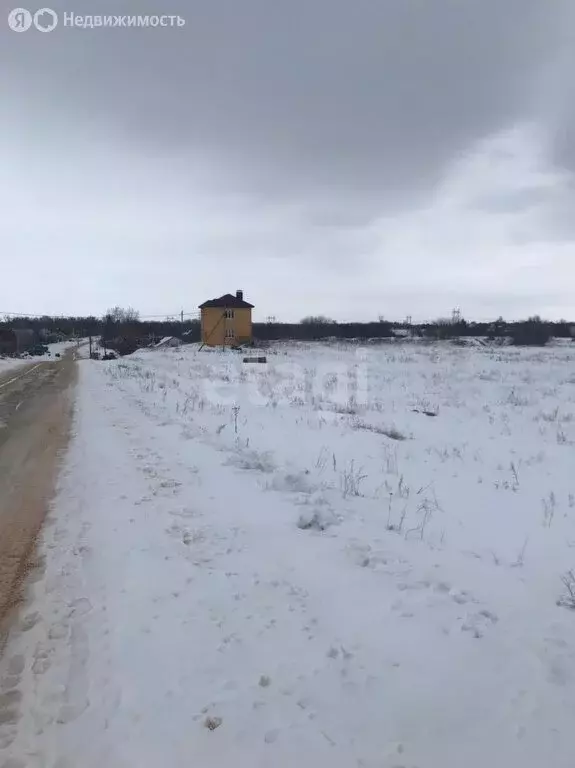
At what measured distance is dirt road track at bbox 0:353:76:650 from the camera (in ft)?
14.3

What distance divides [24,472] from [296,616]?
5322mm

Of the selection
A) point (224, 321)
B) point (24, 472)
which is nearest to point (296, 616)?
point (24, 472)

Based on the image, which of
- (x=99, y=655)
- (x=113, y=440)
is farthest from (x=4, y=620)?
(x=113, y=440)

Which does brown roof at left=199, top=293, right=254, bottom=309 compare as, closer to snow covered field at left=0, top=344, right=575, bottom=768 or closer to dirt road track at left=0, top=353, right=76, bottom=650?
dirt road track at left=0, top=353, right=76, bottom=650

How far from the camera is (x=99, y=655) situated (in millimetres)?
3221

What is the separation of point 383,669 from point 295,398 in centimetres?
1156

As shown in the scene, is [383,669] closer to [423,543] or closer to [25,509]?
[423,543]

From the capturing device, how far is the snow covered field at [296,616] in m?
2.60

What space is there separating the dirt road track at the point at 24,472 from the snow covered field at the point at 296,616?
→ 8.9 inches

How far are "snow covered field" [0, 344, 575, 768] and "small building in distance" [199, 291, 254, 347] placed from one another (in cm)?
4569

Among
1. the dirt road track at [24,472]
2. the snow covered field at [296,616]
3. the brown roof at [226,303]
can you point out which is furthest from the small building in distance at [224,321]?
the snow covered field at [296,616]

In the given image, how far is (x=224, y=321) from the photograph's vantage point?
53781 millimetres

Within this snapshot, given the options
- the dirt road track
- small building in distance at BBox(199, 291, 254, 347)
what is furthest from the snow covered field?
small building in distance at BBox(199, 291, 254, 347)

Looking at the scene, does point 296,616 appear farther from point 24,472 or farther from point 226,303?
point 226,303
